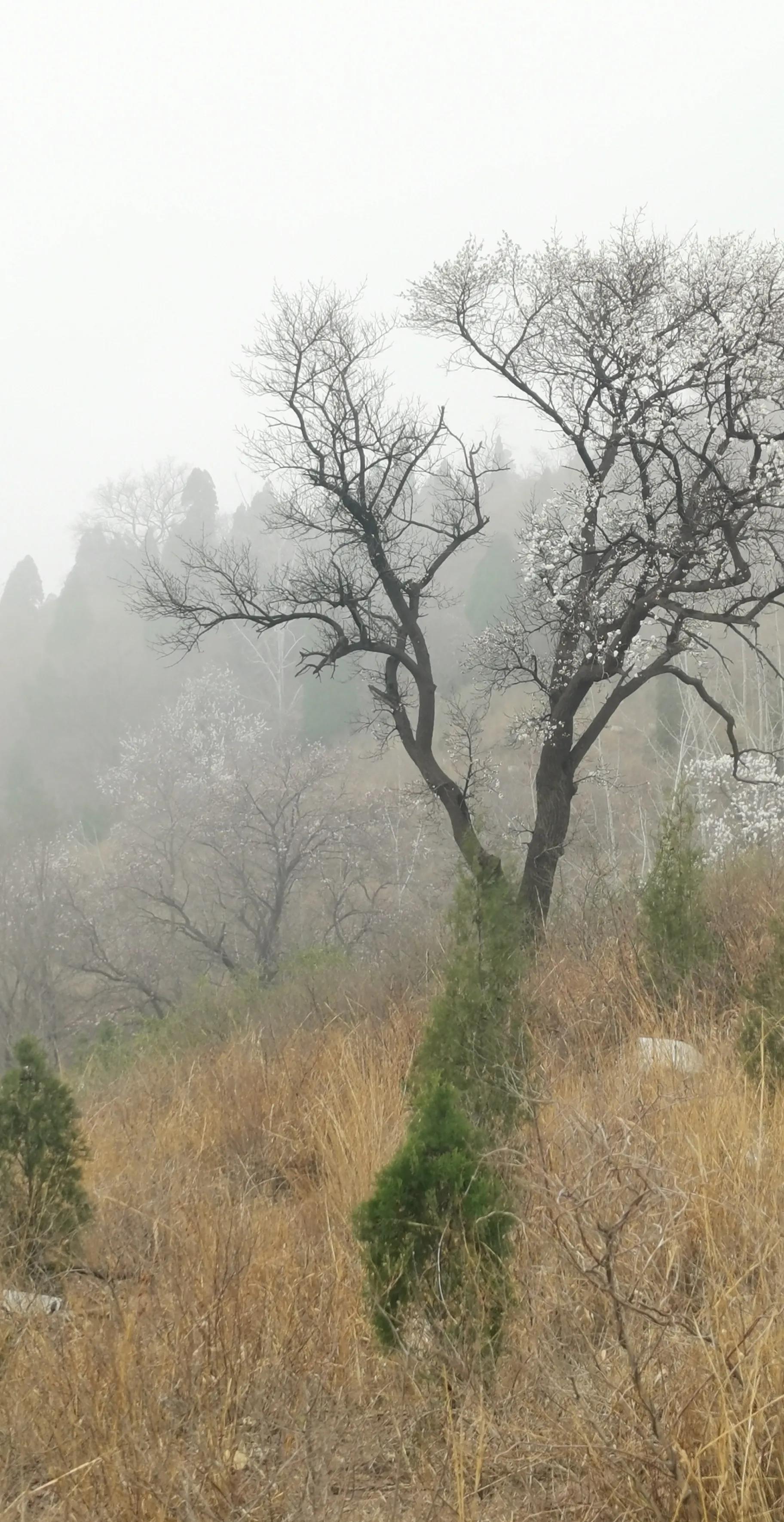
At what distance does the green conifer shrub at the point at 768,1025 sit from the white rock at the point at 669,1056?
25 cm

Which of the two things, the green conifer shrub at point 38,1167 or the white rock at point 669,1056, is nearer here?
the green conifer shrub at point 38,1167

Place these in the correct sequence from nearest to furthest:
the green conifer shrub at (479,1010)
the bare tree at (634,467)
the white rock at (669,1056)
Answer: the green conifer shrub at (479,1010) < the white rock at (669,1056) < the bare tree at (634,467)

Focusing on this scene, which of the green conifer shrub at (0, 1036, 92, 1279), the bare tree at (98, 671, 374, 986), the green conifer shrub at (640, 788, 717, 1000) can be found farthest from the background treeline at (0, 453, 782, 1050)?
the green conifer shrub at (0, 1036, 92, 1279)

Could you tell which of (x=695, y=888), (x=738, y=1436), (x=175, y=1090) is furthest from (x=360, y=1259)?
(x=695, y=888)

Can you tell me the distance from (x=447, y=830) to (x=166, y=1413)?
35.6 metres

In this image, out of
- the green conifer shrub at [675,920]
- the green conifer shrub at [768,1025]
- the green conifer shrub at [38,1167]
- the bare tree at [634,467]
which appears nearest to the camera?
the green conifer shrub at [38,1167]

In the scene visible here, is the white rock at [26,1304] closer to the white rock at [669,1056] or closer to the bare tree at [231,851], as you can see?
the white rock at [669,1056]

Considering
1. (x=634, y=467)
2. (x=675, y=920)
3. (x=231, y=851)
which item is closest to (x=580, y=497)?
(x=634, y=467)

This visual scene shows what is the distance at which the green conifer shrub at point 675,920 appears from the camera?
25.3 ft

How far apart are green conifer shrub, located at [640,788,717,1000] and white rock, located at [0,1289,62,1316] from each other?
16.8 ft

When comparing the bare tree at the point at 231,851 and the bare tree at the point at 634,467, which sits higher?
the bare tree at the point at 634,467

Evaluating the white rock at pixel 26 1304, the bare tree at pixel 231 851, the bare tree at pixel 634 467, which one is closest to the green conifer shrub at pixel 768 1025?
the white rock at pixel 26 1304

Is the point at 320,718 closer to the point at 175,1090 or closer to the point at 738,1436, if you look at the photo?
the point at 175,1090

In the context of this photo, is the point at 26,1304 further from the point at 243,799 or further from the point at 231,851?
the point at 243,799
